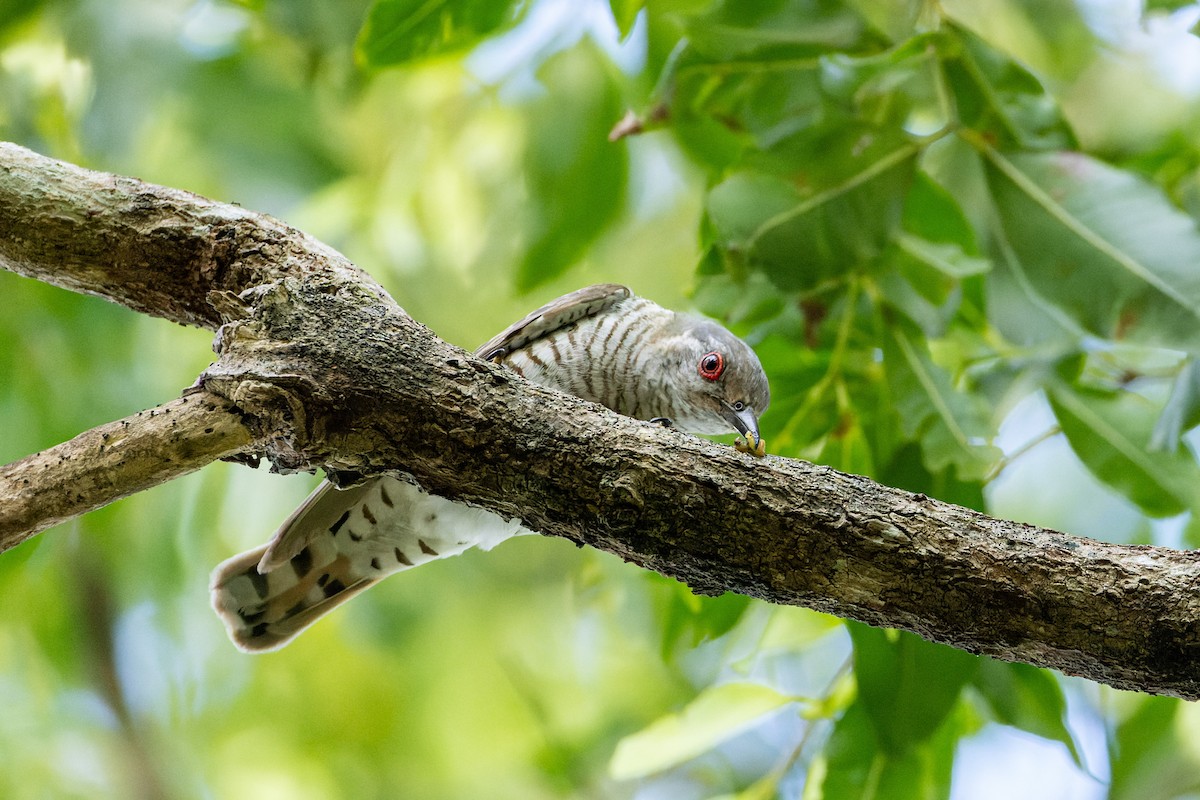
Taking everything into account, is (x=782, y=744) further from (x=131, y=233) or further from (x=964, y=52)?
(x=131, y=233)

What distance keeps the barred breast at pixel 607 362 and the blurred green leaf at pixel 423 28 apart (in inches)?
34.4

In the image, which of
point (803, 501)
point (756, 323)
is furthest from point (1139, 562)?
point (756, 323)

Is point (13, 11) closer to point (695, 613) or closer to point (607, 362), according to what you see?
point (607, 362)

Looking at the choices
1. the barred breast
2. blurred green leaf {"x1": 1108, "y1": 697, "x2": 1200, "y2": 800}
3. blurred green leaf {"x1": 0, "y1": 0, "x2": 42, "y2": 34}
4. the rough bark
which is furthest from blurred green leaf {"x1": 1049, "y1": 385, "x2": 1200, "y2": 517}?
blurred green leaf {"x1": 0, "y1": 0, "x2": 42, "y2": 34}

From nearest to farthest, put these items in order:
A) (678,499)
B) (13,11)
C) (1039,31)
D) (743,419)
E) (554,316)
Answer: (678,499)
(743,419)
(554,316)
(13,11)
(1039,31)

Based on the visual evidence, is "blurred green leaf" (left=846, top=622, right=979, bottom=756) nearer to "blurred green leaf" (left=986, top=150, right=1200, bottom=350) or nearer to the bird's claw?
the bird's claw

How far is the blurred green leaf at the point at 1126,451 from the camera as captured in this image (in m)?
2.44

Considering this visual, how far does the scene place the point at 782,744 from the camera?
14.9 ft

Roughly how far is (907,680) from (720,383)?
0.91 m

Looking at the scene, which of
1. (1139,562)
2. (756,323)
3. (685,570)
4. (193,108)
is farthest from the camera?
(193,108)

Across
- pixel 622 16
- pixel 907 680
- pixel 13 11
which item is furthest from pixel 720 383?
pixel 13 11

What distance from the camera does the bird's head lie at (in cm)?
277

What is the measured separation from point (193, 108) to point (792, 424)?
256 cm

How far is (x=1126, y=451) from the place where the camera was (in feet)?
8.11
